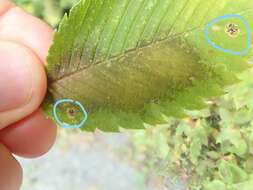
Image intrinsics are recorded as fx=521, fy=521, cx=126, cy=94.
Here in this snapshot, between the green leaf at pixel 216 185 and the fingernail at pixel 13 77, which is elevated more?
the fingernail at pixel 13 77

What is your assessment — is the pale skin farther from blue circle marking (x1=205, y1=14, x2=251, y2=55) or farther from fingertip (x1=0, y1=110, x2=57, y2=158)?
blue circle marking (x1=205, y1=14, x2=251, y2=55)

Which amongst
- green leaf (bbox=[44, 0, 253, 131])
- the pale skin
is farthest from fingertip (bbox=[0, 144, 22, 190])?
green leaf (bbox=[44, 0, 253, 131])

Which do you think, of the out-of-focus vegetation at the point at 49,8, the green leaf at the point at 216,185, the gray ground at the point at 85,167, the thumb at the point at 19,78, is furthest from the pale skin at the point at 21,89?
the out-of-focus vegetation at the point at 49,8

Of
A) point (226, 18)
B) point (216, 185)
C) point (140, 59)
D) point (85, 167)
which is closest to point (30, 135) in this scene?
point (140, 59)

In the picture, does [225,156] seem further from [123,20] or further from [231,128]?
[123,20]

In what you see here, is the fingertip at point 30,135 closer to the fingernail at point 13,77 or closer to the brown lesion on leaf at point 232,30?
the fingernail at point 13,77

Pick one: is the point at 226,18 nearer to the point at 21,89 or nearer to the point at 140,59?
the point at 140,59
